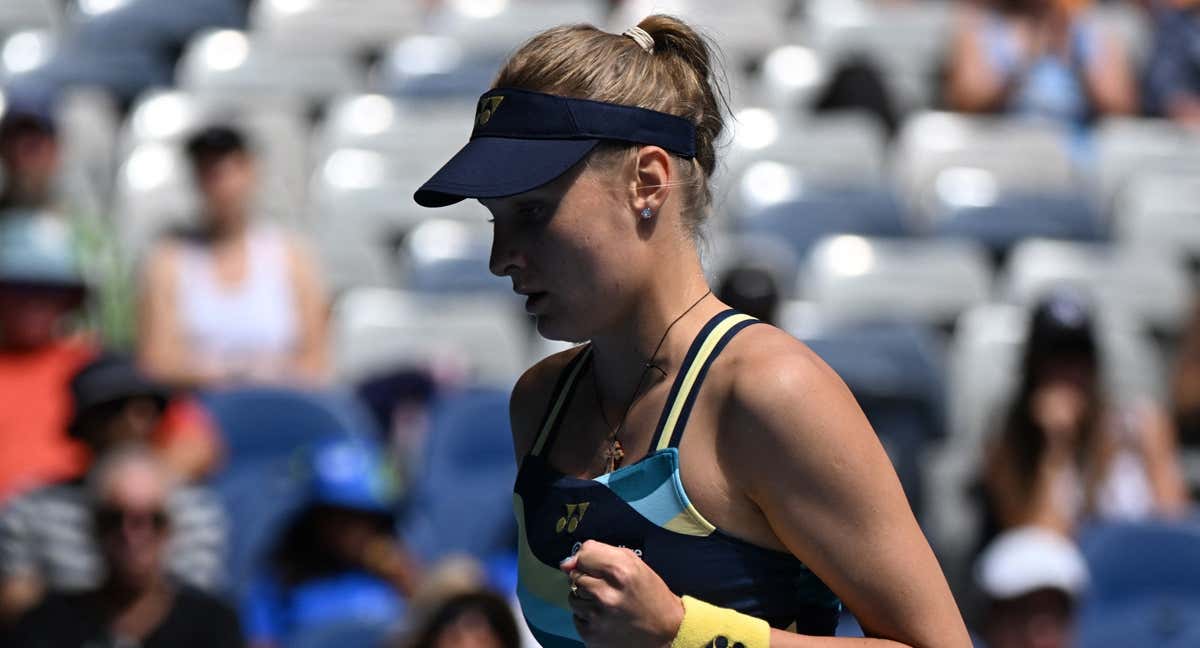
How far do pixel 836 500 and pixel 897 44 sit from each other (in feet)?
24.5

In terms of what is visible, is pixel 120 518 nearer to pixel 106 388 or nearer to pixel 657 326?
pixel 106 388

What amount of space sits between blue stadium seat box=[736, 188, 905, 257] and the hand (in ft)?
18.5

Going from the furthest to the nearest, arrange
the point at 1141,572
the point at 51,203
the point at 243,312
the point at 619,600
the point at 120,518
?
the point at 51,203
the point at 243,312
the point at 1141,572
the point at 120,518
the point at 619,600

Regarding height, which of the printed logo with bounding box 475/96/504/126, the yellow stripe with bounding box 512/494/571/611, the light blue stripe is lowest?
the light blue stripe

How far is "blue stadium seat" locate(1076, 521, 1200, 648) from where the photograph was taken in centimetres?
495

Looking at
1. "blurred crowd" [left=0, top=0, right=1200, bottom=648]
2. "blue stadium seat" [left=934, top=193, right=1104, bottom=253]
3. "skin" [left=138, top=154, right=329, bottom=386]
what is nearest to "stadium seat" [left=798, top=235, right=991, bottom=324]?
"blurred crowd" [left=0, top=0, right=1200, bottom=648]

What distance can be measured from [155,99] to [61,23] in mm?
1902

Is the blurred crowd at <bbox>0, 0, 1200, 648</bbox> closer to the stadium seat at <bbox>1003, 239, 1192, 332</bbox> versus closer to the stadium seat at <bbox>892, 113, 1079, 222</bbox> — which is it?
the stadium seat at <bbox>1003, 239, 1192, 332</bbox>

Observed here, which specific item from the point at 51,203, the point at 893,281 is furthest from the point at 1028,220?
the point at 51,203

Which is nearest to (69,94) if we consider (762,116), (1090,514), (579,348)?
(762,116)

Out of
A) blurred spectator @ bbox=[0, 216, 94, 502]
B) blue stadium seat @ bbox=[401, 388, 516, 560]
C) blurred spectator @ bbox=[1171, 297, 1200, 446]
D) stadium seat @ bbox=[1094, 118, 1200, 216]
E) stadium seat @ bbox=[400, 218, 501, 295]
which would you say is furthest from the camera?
stadium seat @ bbox=[1094, 118, 1200, 216]

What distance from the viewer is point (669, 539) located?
1.66m

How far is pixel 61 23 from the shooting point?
363 inches

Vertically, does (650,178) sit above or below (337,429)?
above
